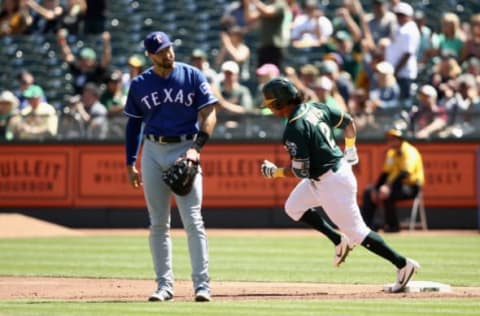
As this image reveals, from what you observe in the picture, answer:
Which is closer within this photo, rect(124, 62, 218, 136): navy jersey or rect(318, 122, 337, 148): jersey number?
rect(124, 62, 218, 136): navy jersey

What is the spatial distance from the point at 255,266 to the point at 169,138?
407 cm

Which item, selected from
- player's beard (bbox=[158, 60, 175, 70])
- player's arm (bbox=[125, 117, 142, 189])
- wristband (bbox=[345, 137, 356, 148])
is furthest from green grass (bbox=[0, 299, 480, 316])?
player's beard (bbox=[158, 60, 175, 70])

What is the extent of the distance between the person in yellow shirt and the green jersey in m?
8.91

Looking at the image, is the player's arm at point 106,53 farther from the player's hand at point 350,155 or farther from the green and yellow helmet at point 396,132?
the player's hand at point 350,155

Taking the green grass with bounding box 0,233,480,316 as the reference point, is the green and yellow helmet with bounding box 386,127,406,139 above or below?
above

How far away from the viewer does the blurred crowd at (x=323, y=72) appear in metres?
19.8

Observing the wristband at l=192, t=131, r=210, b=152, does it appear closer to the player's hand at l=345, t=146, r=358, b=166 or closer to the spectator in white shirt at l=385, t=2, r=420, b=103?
the player's hand at l=345, t=146, r=358, b=166

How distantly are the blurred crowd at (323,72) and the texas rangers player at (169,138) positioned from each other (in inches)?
379

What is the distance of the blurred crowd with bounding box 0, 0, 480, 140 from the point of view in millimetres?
19828

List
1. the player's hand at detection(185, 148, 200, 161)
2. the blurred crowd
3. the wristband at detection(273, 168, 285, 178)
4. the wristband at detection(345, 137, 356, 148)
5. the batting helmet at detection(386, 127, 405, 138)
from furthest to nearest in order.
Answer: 1. the blurred crowd
2. the batting helmet at detection(386, 127, 405, 138)
3. the wristband at detection(345, 137, 356, 148)
4. the wristband at detection(273, 168, 285, 178)
5. the player's hand at detection(185, 148, 200, 161)

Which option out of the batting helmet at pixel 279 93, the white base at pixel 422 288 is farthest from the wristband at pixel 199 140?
the white base at pixel 422 288

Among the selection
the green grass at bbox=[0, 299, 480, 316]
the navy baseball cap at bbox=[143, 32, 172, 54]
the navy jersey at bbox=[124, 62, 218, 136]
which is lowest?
the green grass at bbox=[0, 299, 480, 316]

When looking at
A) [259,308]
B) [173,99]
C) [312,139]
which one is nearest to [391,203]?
[312,139]

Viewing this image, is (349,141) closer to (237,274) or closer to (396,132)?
(237,274)
